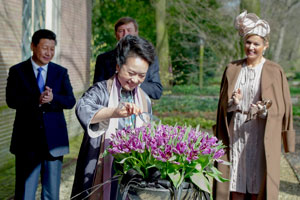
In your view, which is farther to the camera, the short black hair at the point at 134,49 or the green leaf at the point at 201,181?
the short black hair at the point at 134,49

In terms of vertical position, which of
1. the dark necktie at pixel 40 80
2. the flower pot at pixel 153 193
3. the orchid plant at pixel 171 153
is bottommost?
the flower pot at pixel 153 193

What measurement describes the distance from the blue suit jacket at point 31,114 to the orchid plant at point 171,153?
6.60 feet

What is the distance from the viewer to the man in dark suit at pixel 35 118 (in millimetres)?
4293

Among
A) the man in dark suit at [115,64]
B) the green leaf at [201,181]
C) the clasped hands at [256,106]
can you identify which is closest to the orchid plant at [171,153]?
the green leaf at [201,181]

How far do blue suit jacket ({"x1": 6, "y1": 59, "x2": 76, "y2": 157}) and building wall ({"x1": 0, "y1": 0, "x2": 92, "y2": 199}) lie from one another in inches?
82.8

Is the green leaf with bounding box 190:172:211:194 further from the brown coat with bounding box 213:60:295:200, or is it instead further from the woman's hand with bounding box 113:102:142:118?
the brown coat with bounding box 213:60:295:200

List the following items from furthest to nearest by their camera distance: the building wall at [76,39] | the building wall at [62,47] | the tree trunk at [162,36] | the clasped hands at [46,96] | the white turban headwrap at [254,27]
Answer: the tree trunk at [162,36], the building wall at [76,39], the building wall at [62,47], the white turban headwrap at [254,27], the clasped hands at [46,96]

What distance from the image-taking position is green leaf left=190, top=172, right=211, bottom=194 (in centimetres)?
228

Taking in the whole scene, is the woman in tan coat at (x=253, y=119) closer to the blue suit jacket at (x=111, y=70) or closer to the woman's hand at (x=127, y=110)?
the blue suit jacket at (x=111, y=70)

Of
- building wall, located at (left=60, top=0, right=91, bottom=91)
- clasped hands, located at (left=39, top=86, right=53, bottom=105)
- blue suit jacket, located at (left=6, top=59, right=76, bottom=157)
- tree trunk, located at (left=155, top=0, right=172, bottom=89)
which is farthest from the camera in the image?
tree trunk, located at (left=155, top=0, right=172, bottom=89)

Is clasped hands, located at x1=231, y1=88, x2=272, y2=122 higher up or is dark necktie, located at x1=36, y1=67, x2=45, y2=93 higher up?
dark necktie, located at x1=36, y1=67, x2=45, y2=93

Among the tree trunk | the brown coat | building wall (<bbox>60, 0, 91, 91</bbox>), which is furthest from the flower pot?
the tree trunk

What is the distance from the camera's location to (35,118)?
4.34m

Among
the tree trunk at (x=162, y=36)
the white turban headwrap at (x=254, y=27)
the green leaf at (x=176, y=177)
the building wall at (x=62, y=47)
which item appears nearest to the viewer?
the green leaf at (x=176, y=177)
